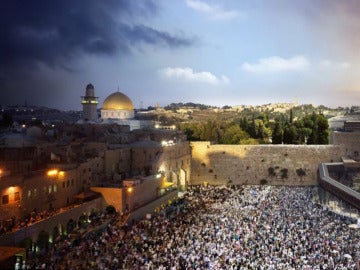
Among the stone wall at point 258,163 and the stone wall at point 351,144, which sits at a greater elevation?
the stone wall at point 351,144

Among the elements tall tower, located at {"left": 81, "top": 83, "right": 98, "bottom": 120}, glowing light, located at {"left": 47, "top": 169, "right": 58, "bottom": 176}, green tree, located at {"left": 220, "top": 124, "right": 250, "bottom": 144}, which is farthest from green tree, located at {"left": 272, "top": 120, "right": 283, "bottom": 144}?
glowing light, located at {"left": 47, "top": 169, "right": 58, "bottom": 176}

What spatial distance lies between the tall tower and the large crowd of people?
41.2 metres

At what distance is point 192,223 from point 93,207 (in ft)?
20.1

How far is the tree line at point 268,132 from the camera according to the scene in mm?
56812

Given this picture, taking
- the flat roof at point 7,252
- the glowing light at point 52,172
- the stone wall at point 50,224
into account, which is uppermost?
the glowing light at point 52,172

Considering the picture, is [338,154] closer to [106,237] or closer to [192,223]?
[192,223]

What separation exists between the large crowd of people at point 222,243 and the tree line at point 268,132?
81.0ft

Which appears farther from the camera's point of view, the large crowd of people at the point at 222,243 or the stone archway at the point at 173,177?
the stone archway at the point at 173,177

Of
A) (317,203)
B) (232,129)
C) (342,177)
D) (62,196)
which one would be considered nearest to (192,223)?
(62,196)

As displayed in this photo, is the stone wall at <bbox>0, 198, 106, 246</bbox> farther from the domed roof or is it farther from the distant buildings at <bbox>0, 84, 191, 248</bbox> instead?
the domed roof

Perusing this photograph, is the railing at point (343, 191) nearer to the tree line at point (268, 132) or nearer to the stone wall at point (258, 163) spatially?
the stone wall at point (258, 163)

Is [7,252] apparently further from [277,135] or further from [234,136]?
[234,136]

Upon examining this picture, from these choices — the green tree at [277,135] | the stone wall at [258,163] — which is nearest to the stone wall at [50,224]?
the stone wall at [258,163]

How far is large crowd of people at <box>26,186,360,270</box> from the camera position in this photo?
64.7ft
